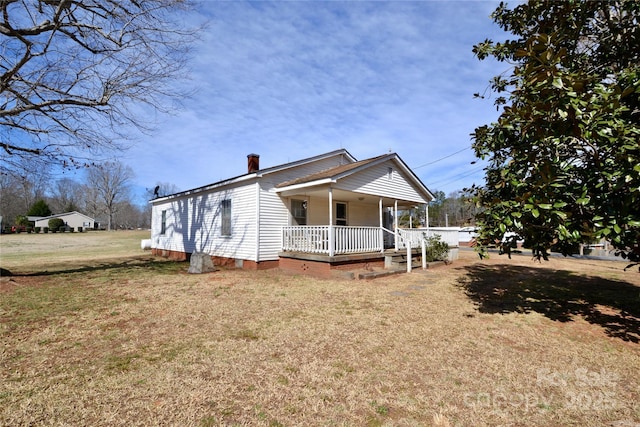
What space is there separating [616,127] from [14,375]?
804 centimetres

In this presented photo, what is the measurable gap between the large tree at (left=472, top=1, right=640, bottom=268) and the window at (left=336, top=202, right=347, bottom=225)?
837 cm

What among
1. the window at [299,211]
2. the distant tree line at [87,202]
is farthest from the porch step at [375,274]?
the distant tree line at [87,202]

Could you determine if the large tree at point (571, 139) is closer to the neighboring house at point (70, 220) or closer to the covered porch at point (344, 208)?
the covered porch at point (344, 208)

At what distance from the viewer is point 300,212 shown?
12945 millimetres

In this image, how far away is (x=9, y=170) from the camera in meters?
9.86

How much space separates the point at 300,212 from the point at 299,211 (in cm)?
6

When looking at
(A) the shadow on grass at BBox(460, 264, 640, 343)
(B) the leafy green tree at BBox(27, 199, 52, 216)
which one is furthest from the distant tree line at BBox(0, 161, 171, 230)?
(A) the shadow on grass at BBox(460, 264, 640, 343)

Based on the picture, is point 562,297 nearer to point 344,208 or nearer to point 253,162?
point 344,208

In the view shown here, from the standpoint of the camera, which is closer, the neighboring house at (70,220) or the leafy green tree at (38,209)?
the neighboring house at (70,220)

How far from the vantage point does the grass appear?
2830mm

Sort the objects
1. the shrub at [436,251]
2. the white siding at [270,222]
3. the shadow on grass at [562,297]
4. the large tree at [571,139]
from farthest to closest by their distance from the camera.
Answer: the shrub at [436,251], the white siding at [270,222], the shadow on grass at [562,297], the large tree at [571,139]

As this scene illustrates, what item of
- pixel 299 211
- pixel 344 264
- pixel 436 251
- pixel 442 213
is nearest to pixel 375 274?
pixel 344 264

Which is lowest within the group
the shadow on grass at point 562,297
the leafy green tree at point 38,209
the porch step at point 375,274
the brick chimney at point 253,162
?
the shadow on grass at point 562,297

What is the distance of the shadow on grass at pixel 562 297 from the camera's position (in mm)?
5703
